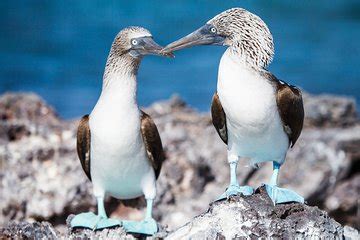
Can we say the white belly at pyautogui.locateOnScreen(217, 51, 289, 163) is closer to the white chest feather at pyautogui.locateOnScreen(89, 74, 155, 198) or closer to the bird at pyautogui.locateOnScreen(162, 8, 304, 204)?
the bird at pyautogui.locateOnScreen(162, 8, 304, 204)

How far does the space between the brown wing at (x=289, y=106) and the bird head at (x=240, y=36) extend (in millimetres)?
125

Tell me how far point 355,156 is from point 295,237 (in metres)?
2.60

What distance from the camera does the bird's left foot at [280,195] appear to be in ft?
14.1

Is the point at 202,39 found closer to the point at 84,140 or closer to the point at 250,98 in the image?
the point at 250,98

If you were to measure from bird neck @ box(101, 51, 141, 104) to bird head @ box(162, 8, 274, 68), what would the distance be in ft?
1.61

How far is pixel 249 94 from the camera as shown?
439cm

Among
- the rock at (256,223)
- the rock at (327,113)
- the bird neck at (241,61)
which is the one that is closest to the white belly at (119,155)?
the bird neck at (241,61)

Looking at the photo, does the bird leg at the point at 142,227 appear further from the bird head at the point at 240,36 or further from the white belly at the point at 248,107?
the bird head at the point at 240,36

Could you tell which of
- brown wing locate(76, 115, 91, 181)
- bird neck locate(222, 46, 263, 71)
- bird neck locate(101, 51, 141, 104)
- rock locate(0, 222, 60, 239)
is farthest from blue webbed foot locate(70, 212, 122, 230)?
bird neck locate(222, 46, 263, 71)

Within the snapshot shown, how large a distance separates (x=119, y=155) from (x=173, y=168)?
122cm

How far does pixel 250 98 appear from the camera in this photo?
14.4 feet

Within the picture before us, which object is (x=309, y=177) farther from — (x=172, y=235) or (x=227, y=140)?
(x=172, y=235)

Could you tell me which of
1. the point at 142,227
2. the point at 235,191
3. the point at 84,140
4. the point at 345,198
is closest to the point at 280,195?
the point at 235,191

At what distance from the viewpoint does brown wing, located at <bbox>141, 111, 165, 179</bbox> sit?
5.09 metres
